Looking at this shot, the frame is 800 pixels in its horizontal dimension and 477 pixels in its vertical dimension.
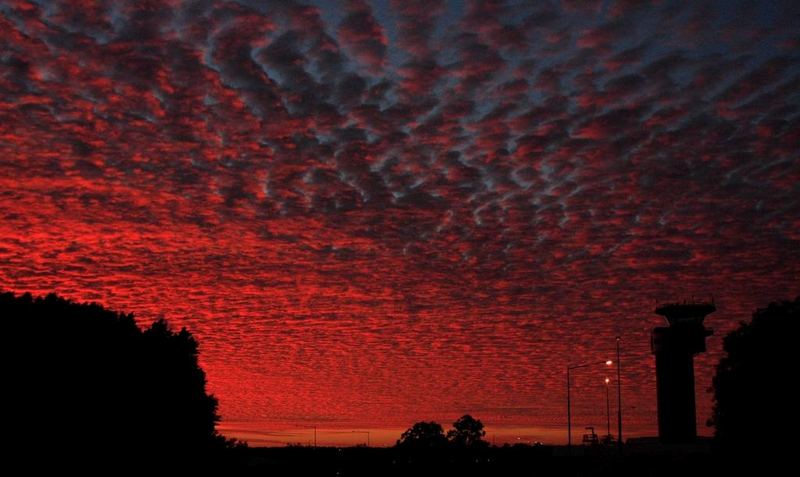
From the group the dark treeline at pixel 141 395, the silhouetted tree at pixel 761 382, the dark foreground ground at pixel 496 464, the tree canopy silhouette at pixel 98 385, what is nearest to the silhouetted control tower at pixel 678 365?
the dark foreground ground at pixel 496 464

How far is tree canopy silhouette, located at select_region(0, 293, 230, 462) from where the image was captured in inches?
1715

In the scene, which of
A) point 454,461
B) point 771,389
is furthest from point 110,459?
point 454,461

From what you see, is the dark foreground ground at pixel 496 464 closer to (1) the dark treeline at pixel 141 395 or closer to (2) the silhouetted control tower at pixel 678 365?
(1) the dark treeline at pixel 141 395

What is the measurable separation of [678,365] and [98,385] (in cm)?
9509

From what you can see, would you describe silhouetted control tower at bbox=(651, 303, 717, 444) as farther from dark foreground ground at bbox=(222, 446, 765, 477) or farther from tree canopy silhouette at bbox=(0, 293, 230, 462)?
tree canopy silhouette at bbox=(0, 293, 230, 462)

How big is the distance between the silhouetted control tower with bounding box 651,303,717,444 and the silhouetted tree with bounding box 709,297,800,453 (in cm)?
6587

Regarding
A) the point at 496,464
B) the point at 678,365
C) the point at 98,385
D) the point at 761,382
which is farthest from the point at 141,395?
the point at 496,464

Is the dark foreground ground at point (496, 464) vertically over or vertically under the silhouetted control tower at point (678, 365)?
under

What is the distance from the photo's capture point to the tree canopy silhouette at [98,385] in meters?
43.6

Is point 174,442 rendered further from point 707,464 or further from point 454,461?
point 454,461

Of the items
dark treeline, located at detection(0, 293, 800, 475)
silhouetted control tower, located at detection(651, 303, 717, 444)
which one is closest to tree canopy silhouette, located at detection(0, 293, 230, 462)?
dark treeline, located at detection(0, 293, 800, 475)

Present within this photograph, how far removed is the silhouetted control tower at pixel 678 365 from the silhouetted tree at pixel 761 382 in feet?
216

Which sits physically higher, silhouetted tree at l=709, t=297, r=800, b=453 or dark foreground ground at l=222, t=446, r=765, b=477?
silhouetted tree at l=709, t=297, r=800, b=453

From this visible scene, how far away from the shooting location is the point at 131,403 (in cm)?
5078
